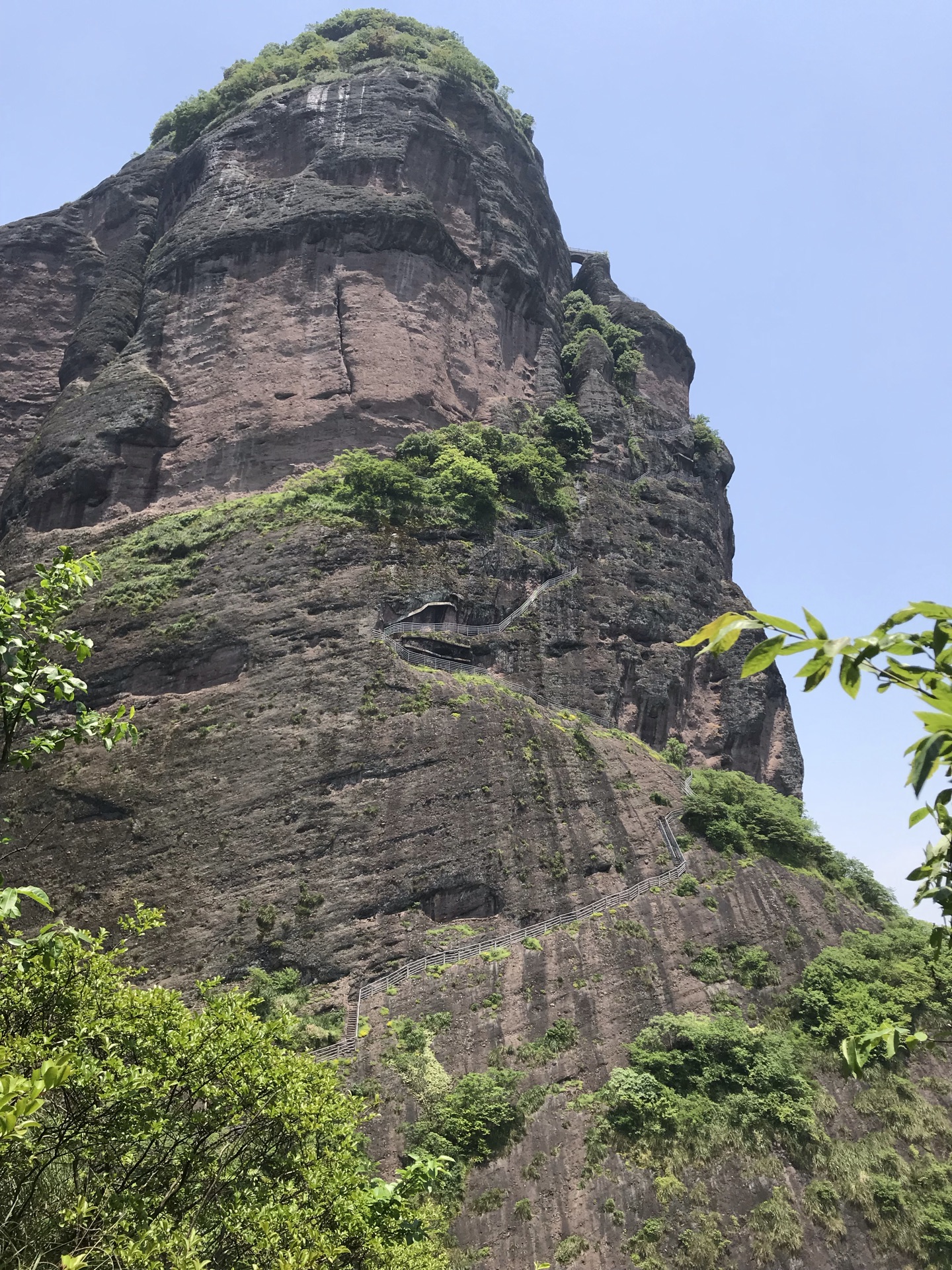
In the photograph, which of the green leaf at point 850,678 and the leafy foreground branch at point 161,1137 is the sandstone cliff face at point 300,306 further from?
the green leaf at point 850,678

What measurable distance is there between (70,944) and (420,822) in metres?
21.1

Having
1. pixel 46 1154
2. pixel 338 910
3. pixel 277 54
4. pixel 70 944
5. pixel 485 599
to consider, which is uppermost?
pixel 277 54

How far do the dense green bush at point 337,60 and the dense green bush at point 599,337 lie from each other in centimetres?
1334

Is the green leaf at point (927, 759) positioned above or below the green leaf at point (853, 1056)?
above

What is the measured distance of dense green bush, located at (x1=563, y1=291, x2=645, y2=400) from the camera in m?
53.3

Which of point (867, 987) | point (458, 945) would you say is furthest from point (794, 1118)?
point (458, 945)

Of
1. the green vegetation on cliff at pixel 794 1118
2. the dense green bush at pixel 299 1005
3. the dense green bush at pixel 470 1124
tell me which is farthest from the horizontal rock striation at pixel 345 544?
the green vegetation on cliff at pixel 794 1118

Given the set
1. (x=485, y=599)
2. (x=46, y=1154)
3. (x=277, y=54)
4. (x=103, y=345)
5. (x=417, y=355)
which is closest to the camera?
(x=46, y=1154)

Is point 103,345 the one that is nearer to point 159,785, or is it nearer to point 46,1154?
point 159,785

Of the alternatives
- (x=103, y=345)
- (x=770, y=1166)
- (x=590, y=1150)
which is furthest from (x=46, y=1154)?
(x=103, y=345)

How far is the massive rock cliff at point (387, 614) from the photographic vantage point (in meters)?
26.7

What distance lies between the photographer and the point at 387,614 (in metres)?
35.7

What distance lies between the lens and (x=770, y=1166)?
21.2 m

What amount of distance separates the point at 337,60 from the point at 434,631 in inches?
1518
